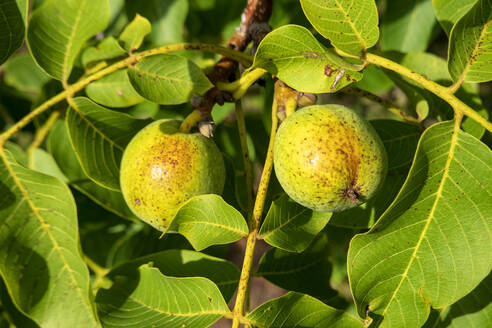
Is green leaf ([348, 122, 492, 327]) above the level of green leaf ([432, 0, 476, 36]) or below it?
below

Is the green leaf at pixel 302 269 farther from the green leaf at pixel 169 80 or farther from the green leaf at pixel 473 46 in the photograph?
the green leaf at pixel 473 46

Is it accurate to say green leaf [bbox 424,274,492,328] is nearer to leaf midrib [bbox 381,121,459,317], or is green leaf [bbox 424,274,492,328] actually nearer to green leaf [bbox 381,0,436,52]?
leaf midrib [bbox 381,121,459,317]

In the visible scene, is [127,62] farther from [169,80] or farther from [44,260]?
[44,260]

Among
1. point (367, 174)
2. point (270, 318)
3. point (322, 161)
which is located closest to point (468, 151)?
point (367, 174)

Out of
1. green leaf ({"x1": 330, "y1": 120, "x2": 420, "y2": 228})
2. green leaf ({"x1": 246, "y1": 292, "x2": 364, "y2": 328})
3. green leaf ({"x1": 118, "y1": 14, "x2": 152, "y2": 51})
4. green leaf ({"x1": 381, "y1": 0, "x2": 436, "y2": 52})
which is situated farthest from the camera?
green leaf ({"x1": 381, "y1": 0, "x2": 436, "y2": 52})

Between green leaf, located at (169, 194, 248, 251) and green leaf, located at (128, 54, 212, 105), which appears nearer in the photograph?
green leaf, located at (169, 194, 248, 251)

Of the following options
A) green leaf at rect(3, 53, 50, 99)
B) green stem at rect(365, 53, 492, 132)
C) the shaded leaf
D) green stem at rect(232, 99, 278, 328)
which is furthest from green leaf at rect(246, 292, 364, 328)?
green leaf at rect(3, 53, 50, 99)

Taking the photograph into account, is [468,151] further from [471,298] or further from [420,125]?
[471,298]
